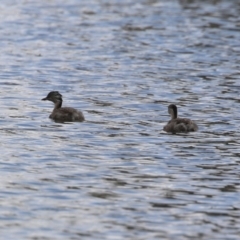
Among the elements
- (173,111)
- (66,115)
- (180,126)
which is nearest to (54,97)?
(66,115)

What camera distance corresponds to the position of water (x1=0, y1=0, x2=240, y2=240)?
1349 centimetres

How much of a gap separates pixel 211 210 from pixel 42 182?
2.62 metres

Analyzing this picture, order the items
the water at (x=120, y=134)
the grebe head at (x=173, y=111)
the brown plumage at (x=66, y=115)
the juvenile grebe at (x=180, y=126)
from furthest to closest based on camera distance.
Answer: the brown plumage at (x=66, y=115) → the grebe head at (x=173, y=111) → the juvenile grebe at (x=180, y=126) → the water at (x=120, y=134)

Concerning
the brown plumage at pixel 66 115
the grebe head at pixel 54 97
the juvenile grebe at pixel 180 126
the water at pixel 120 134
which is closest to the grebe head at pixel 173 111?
the water at pixel 120 134

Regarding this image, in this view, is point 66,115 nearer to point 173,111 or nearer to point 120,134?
point 120,134

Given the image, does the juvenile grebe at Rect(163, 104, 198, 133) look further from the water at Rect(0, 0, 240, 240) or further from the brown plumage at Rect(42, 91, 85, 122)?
the brown plumage at Rect(42, 91, 85, 122)

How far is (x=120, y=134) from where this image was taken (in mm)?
19125

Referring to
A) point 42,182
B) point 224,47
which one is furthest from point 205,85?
point 42,182

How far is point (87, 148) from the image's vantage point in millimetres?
17781

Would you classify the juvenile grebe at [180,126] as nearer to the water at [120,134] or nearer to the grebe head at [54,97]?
the water at [120,134]

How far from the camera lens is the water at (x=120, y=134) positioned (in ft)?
44.3

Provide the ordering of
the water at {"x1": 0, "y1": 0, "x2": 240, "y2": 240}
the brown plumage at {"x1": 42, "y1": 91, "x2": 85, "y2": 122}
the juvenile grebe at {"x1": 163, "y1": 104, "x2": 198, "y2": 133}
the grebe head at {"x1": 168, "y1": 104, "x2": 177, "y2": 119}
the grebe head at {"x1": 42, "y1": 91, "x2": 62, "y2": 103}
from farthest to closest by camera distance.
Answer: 1. the grebe head at {"x1": 42, "y1": 91, "x2": 62, "y2": 103}
2. the brown plumage at {"x1": 42, "y1": 91, "x2": 85, "y2": 122}
3. the grebe head at {"x1": 168, "y1": 104, "x2": 177, "y2": 119}
4. the juvenile grebe at {"x1": 163, "y1": 104, "x2": 198, "y2": 133}
5. the water at {"x1": 0, "y1": 0, "x2": 240, "y2": 240}

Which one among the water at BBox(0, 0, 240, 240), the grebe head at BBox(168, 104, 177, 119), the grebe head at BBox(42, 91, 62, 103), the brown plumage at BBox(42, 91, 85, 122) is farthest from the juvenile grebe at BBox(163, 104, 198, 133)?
the grebe head at BBox(42, 91, 62, 103)

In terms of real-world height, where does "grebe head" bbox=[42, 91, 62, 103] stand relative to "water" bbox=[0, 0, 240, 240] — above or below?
above
